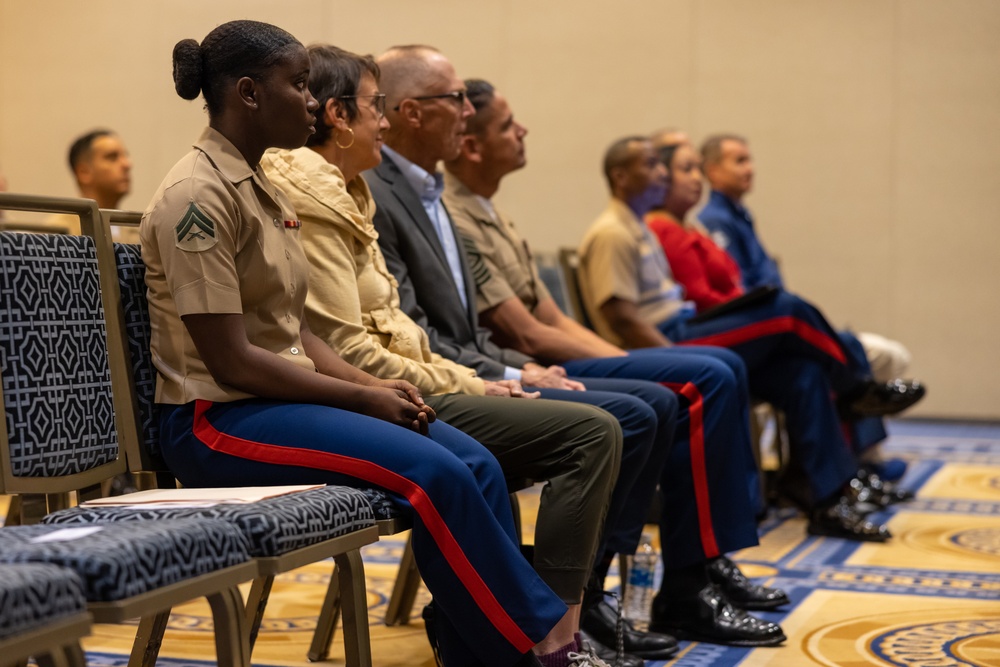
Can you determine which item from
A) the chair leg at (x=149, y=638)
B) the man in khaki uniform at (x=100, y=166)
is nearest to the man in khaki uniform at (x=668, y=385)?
the chair leg at (x=149, y=638)

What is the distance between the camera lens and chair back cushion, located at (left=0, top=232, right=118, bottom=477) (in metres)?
1.72

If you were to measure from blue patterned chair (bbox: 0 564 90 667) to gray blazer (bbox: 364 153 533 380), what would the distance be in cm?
137

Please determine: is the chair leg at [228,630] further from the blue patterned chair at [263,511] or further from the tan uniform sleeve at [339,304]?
the tan uniform sleeve at [339,304]

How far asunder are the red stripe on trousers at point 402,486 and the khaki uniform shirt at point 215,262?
85 millimetres

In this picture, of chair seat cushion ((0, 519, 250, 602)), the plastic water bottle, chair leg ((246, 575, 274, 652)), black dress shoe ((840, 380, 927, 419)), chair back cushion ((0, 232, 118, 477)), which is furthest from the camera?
black dress shoe ((840, 380, 927, 419))

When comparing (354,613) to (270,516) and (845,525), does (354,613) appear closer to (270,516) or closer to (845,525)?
(270,516)

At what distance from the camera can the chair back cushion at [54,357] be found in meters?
1.72

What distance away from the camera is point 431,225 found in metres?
2.69

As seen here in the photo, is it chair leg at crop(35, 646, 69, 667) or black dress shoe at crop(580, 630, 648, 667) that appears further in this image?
black dress shoe at crop(580, 630, 648, 667)

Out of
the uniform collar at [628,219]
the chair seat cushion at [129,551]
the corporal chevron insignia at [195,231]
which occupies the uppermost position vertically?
the corporal chevron insignia at [195,231]

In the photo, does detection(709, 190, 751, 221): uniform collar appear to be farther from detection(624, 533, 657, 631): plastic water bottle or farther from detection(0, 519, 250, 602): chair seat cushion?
detection(0, 519, 250, 602): chair seat cushion

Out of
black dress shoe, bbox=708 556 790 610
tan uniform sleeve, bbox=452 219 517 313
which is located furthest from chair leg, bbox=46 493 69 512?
black dress shoe, bbox=708 556 790 610

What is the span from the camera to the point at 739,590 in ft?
9.68

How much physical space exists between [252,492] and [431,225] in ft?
3.61
